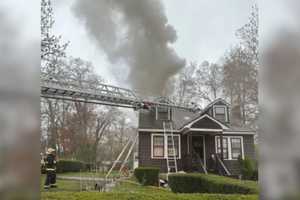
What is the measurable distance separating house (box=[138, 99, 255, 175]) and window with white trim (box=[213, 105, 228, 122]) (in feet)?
1.44

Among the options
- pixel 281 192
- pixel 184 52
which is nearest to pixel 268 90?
pixel 281 192

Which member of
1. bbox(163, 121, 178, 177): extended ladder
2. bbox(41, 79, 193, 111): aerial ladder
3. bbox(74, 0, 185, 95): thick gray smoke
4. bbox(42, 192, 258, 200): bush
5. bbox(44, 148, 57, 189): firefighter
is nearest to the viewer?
bbox(42, 192, 258, 200): bush

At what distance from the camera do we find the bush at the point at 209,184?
4523 millimetres

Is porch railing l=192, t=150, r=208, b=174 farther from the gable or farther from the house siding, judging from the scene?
the gable

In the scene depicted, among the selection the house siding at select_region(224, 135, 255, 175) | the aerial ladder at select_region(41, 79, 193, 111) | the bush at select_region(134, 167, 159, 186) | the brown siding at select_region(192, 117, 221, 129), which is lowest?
the bush at select_region(134, 167, 159, 186)

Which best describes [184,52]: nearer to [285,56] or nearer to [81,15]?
[81,15]

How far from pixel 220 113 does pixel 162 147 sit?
3.16m

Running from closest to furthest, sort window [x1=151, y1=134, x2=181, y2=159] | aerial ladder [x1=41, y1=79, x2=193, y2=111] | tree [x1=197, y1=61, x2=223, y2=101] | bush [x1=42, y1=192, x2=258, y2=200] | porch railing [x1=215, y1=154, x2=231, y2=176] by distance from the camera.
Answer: bush [x1=42, y1=192, x2=258, y2=200]
aerial ladder [x1=41, y1=79, x2=193, y2=111]
porch railing [x1=215, y1=154, x2=231, y2=176]
window [x1=151, y1=134, x2=181, y2=159]
tree [x1=197, y1=61, x2=223, y2=101]

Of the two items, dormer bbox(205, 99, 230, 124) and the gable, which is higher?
dormer bbox(205, 99, 230, 124)

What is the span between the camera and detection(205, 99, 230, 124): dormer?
11.9m

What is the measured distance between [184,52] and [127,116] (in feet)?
17.7

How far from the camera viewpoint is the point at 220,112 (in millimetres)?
12047

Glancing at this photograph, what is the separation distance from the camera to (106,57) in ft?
28.1

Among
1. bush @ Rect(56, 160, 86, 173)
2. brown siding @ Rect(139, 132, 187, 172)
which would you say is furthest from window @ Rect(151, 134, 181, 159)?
bush @ Rect(56, 160, 86, 173)
